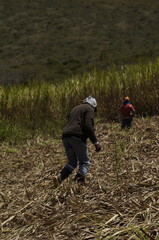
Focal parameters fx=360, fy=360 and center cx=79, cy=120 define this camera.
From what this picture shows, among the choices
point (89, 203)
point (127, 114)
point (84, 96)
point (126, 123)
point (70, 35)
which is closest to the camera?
point (89, 203)

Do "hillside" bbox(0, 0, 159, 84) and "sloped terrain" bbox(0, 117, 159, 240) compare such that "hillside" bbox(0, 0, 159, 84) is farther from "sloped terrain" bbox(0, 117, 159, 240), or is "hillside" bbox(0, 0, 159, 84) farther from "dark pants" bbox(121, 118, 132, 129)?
"sloped terrain" bbox(0, 117, 159, 240)

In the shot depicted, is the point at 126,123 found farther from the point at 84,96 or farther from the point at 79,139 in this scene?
the point at 79,139

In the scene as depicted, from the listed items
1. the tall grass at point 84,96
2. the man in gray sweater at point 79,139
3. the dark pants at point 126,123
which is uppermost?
the man in gray sweater at point 79,139

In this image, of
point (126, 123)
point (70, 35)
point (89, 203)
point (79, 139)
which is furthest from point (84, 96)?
point (70, 35)

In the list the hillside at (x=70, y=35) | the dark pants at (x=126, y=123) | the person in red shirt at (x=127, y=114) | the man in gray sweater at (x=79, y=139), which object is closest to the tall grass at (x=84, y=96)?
the person in red shirt at (x=127, y=114)

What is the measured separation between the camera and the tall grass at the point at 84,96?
1195cm

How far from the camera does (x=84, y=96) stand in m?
12.3

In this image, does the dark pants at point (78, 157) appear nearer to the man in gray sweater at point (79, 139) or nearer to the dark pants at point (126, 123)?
the man in gray sweater at point (79, 139)

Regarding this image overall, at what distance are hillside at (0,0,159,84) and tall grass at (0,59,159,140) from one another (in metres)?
12.9

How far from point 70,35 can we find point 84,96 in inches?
1123

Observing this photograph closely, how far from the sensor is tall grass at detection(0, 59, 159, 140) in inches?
470

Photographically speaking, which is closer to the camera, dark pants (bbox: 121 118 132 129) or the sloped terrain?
the sloped terrain

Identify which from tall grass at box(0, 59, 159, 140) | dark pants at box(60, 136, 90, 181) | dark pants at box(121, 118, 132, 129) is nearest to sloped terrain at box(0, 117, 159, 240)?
dark pants at box(60, 136, 90, 181)

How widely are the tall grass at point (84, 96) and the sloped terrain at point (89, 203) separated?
5.45m
